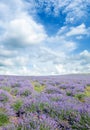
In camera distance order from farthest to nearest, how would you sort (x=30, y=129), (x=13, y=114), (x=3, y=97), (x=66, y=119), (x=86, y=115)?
(x=3, y=97) < (x=13, y=114) < (x=66, y=119) < (x=86, y=115) < (x=30, y=129)

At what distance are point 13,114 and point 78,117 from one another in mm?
1965

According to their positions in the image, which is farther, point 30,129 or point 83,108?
point 83,108

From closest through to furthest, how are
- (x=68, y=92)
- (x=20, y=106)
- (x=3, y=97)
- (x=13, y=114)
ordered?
Answer: (x=13, y=114) → (x=20, y=106) → (x=3, y=97) → (x=68, y=92)

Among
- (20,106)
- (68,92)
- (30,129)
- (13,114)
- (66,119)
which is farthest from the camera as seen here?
(68,92)

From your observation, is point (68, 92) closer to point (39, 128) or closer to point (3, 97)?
point (3, 97)

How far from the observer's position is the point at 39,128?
14.9 ft

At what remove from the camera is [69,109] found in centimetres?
600

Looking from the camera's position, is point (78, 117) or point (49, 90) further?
point (49, 90)

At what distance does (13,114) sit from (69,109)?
5.18 ft

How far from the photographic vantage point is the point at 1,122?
19.0 ft

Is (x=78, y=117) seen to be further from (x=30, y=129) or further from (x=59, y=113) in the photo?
(x=30, y=129)

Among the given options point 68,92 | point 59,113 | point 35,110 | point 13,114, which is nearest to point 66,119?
point 59,113

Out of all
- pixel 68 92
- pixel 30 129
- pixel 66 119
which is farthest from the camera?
pixel 68 92

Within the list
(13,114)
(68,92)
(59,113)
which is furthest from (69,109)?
(68,92)
